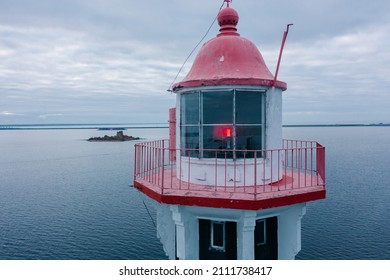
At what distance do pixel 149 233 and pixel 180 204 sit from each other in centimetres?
2340

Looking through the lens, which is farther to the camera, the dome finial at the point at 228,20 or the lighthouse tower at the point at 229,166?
the dome finial at the point at 228,20

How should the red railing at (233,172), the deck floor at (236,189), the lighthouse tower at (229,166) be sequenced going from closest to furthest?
the deck floor at (236,189) < the lighthouse tower at (229,166) < the red railing at (233,172)

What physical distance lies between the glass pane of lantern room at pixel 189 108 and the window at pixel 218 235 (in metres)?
2.55

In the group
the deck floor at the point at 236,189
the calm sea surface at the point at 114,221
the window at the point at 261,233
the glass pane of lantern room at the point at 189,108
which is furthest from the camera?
the calm sea surface at the point at 114,221

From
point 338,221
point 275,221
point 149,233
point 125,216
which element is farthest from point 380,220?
point 275,221

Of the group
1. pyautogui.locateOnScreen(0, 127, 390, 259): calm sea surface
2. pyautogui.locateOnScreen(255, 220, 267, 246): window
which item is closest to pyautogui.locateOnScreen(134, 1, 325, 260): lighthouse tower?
pyautogui.locateOnScreen(255, 220, 267, 246): window

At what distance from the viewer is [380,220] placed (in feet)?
104

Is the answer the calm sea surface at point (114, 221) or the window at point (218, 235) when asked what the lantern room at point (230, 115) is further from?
the calm sea surface at point (114, 221)

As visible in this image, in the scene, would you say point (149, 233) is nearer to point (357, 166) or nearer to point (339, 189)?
point (339, 189)

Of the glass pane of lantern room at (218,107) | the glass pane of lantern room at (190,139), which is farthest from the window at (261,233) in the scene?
the glass pane of lantern room at (218,107)

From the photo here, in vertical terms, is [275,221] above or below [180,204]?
below

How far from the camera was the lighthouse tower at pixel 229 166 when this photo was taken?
705cm

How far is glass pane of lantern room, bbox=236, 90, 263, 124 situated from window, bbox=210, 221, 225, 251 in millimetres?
2548
